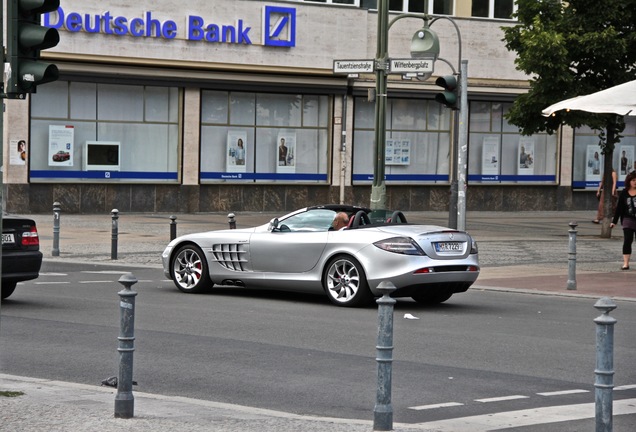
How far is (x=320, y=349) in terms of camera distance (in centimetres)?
1118

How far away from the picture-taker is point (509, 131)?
138 ft

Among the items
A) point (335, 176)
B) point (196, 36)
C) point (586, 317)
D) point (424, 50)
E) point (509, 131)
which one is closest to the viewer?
point (586, 317)

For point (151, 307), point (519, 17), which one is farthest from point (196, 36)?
point (151, 307)

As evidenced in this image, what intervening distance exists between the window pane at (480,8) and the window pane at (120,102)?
12289 millimetres

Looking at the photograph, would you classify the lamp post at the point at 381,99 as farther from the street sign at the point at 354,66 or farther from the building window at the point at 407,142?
the building window at the point at 407,142

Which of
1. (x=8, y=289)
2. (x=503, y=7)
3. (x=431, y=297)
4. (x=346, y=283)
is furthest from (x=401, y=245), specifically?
(x=503, y=7)

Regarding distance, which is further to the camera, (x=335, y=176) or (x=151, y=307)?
(x=335, y=176)

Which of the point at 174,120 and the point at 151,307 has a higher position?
the point at 174,120

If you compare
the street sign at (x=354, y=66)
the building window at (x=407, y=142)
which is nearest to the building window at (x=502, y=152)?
the building window at (x=407, y=142)

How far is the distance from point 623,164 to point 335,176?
11609 mm

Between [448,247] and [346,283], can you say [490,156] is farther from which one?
[346,283]

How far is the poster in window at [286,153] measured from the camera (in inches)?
1490

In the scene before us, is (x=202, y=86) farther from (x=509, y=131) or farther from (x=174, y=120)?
(x=509, y=131)

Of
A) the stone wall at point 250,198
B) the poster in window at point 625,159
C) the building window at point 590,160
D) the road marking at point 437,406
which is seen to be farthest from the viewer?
the poster in window at point 625,159
